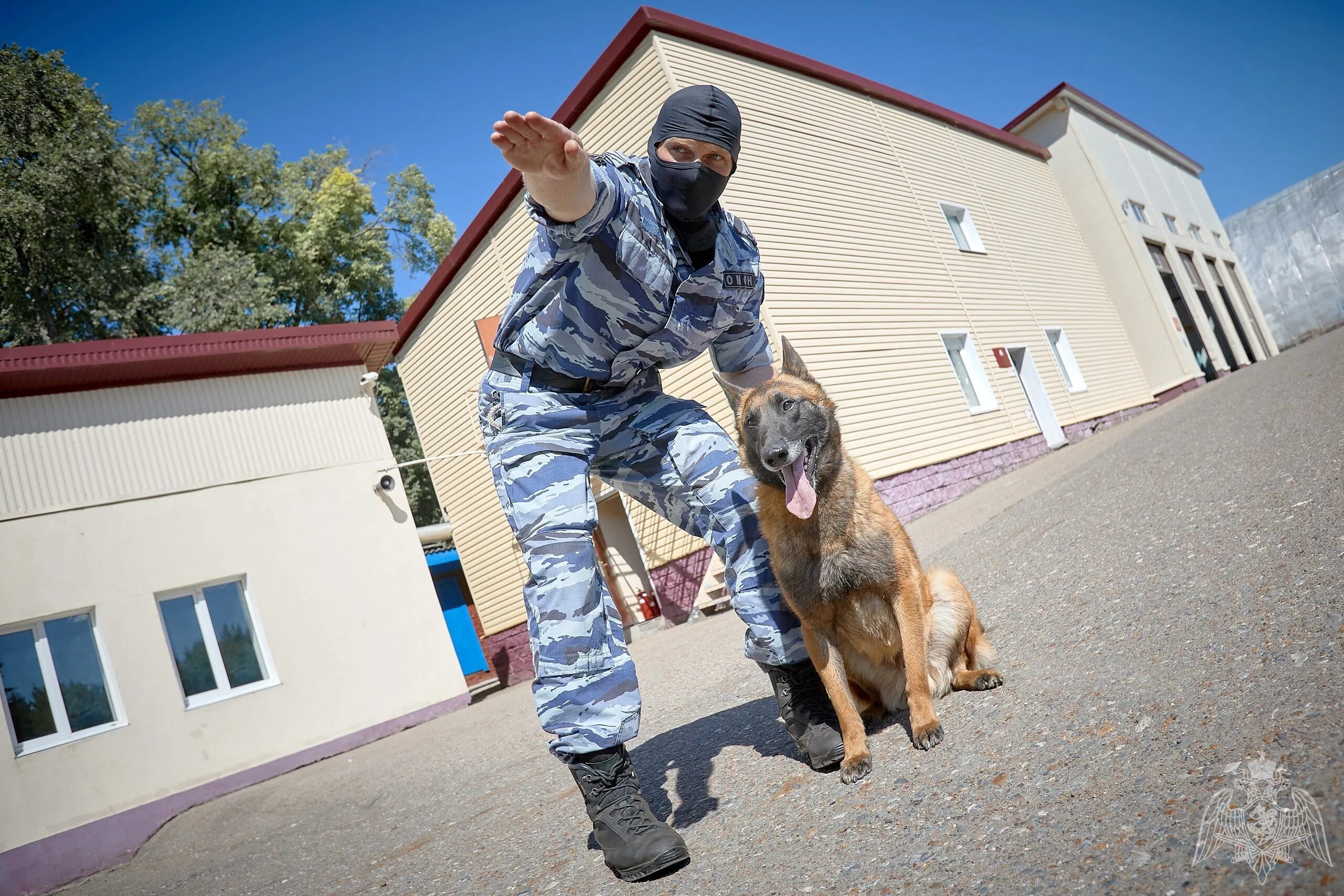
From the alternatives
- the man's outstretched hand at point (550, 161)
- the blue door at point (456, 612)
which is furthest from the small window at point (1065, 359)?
the man's outstretched hand at point (550, 161)

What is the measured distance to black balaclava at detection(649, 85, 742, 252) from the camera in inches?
108

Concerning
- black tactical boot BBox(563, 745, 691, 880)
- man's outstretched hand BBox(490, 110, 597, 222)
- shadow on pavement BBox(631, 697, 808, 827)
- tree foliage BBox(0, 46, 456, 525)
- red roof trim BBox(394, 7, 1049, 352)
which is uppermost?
tree foliage BBox(0, 46, 456, 525)

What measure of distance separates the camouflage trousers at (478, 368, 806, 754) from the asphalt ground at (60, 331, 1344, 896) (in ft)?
1.68

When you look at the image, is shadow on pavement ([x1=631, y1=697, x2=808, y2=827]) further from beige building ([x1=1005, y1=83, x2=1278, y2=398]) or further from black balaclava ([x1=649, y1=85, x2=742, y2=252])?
beige building ([x1=1005, y1=83, x2=1278, y2=398])

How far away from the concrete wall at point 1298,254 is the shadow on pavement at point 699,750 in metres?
→ 36.9

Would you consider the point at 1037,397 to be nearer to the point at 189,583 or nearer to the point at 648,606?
the point at 648,606

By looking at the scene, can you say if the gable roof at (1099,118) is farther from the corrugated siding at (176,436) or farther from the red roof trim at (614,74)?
the corrugated siding at (176,436)

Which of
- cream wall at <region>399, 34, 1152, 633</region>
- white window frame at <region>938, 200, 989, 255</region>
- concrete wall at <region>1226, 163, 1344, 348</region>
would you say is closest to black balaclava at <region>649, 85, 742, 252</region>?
cream wall at <region>399, 34, 1152, 633</region>

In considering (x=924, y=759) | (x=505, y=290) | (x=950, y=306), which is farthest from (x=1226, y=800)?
(x=950, y=306)

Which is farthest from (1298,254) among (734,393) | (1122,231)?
(734,393)

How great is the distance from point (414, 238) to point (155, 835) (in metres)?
24.4

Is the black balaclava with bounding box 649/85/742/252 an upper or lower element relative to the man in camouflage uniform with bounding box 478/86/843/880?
upper

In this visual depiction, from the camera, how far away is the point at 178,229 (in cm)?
2581

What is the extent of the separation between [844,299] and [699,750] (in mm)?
11260
